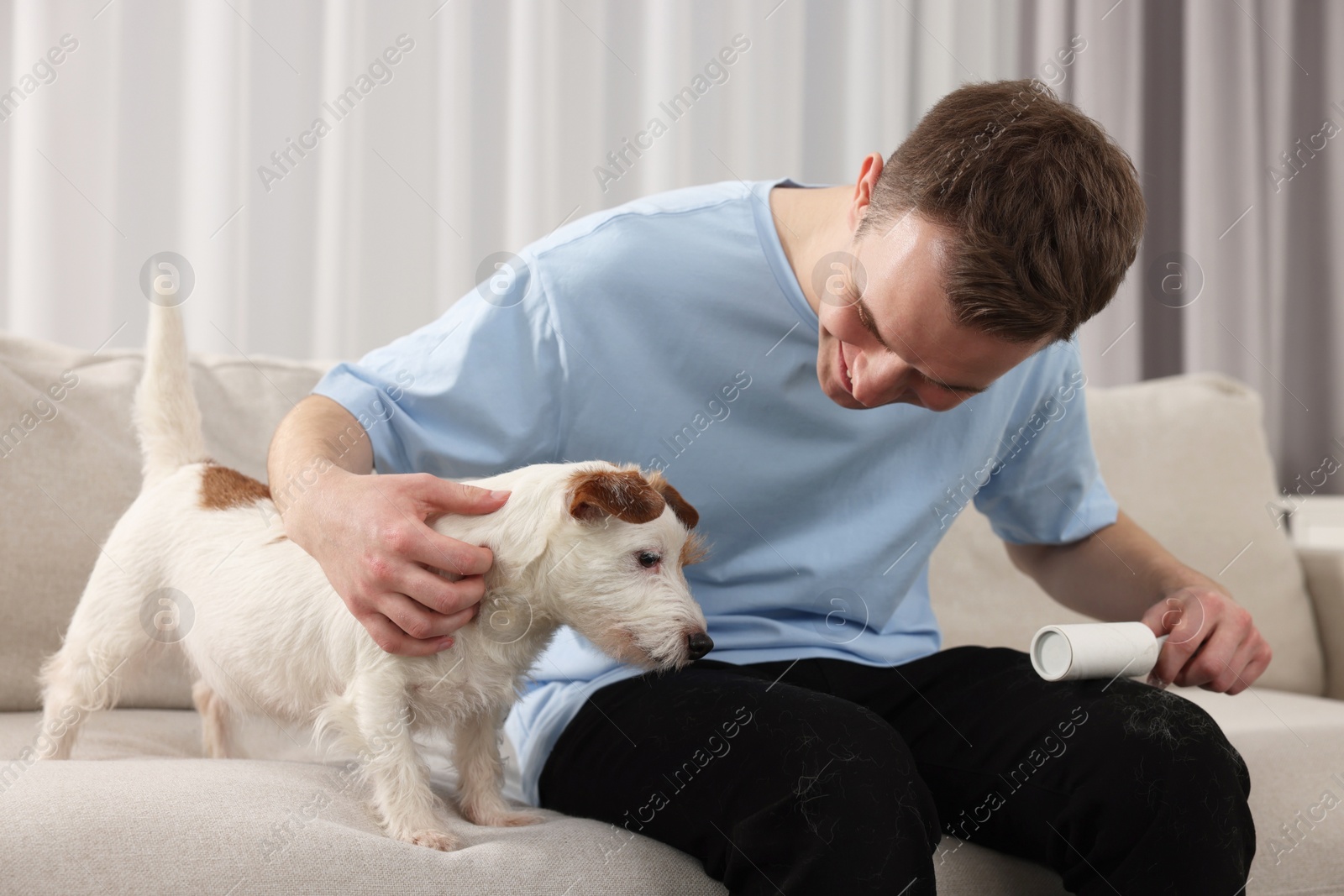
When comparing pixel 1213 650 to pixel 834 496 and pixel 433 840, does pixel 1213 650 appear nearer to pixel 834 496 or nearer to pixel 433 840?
pixel 834 496

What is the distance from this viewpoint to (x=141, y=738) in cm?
131

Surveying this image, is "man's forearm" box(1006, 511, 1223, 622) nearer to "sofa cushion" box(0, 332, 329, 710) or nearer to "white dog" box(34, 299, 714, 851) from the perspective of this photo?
"white dog" box(34, 299, 714, 851)

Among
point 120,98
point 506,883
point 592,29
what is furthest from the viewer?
point 592,29

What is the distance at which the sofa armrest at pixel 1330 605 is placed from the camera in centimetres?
196

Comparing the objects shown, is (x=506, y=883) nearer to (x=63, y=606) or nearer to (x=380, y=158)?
(x=63, y=606)

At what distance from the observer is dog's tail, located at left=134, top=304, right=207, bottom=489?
1.25 meters

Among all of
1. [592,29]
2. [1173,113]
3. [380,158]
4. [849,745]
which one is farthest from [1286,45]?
[849,745]

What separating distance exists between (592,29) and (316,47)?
64cm

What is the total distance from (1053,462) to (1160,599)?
22 cm

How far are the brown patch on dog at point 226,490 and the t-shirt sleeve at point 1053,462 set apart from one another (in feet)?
3.08

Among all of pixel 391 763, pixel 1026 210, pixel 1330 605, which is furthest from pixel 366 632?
pixel 1330 605

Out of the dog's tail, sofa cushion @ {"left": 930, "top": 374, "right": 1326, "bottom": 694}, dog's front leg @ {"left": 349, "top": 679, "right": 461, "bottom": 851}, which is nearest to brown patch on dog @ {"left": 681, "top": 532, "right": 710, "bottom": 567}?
dog's front leg @ {"left": 349, "top": 679, "right": 461, "bottom": 851}

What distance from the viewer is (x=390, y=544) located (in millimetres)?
862

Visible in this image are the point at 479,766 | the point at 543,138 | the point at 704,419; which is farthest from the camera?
the point at 543,138
